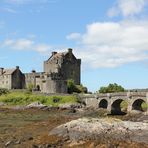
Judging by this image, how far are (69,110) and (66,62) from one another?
2991 cm

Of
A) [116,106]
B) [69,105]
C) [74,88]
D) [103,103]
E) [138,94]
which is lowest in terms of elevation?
[116,106]

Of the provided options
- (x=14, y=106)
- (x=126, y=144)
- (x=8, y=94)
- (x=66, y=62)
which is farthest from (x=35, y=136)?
(x=66, y=62)

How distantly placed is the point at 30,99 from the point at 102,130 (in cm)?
6433

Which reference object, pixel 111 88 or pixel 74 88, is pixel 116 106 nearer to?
pixel 111 88

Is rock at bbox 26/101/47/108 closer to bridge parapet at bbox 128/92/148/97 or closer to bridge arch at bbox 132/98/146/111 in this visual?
bridge parapet at bbox 128/92/148/97

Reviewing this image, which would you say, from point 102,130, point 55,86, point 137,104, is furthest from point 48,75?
point 102,130

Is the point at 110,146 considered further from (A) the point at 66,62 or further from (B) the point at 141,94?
(A) the point at 66,62

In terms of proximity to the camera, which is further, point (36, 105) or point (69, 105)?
point (69, 105)

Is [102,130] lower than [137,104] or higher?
lower

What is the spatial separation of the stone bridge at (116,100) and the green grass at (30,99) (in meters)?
3.12

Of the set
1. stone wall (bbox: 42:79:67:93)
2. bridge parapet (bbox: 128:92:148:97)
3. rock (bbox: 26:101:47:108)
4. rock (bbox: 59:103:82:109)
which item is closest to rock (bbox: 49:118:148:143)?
bridge parapet (bbox: 128:92:148:97)

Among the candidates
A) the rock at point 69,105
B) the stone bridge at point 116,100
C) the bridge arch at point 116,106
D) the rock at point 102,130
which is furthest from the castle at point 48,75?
the rock at point 102,130

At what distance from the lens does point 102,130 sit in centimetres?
3594

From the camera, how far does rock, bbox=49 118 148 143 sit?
3522 cm
